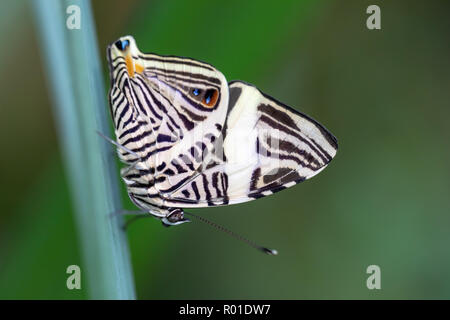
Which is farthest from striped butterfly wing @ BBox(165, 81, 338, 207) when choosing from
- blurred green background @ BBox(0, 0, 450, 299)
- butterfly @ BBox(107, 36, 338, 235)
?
blurred green background @ BBox(0, 0, 450, 299)

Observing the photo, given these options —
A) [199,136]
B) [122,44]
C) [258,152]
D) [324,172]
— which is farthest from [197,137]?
[324,172]

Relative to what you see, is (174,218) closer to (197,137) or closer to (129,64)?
(197,137)

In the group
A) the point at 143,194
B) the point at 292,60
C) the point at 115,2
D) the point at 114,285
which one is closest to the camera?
the point at 114,285

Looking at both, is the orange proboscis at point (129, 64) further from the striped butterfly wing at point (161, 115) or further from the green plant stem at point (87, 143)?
the green plant stem at point (87, 143)

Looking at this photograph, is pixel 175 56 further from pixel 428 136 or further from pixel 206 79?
pixel 428 136

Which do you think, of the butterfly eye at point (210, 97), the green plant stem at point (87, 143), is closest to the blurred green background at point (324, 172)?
the butterfly eye at point (210, 97)

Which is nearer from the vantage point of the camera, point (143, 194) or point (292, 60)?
point (143, 194)

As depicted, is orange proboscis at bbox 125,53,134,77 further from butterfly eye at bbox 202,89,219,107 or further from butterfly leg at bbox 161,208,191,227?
butterfly leg at bbox 161,208,191,227
